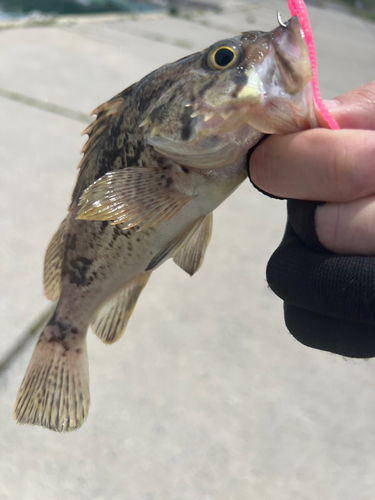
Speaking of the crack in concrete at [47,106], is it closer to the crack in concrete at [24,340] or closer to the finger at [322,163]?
the crack in concrete at [24,340]

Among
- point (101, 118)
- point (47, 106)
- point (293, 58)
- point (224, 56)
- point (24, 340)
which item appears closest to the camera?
point (293, 58)

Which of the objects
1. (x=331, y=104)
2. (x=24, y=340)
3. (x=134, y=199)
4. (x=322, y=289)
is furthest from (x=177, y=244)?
(x=24, y=340)

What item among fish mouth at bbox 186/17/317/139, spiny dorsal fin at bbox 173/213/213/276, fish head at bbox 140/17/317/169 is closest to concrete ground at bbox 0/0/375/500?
spiny dorsal fin at bbox 173/213/213/276

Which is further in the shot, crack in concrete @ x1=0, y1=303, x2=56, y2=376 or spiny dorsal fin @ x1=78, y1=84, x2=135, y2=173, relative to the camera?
crack in concrete @ x1=0, y1=303, x2=56, y2=376

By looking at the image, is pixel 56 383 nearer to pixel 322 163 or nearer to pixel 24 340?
pixel 24 340

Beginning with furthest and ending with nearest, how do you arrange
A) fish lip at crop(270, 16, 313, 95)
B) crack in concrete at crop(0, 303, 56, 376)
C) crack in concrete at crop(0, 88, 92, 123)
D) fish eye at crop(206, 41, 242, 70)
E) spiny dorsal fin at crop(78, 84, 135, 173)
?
crack in concrete at crop(0, 88, 92, 123), crack in concrete at crop(0, 303, 56, 376), spiny dorsal fin at crop(78, 84, 135, 173), fish eye at crop(206, 41, 242, 70), fish lip at crop(270, 16, 313, 95)

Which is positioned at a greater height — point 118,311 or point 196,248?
point 196,248

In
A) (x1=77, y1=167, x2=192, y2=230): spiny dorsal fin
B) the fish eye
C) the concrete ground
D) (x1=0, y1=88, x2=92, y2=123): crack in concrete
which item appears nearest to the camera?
the fish eye

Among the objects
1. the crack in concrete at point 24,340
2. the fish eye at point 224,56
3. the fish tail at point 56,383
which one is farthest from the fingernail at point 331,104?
the crack in concrete at point 24,340

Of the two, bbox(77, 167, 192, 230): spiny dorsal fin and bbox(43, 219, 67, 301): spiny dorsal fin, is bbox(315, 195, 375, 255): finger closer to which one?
bbox(77, 167, 192, 230): spiny dorsal fin
